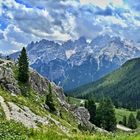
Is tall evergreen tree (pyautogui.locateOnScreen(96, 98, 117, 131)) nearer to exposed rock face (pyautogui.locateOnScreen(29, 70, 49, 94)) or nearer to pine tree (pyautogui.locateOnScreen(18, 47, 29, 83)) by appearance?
exposed rock face (pyautogui.locateOnScreen(29, 70, 49, 94))

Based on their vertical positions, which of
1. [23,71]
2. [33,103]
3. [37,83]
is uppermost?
[23,71]

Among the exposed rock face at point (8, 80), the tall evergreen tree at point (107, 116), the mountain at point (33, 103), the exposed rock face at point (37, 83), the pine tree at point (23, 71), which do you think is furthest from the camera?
the tall evergreen tree at point (107, 116)

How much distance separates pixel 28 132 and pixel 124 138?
3.77m

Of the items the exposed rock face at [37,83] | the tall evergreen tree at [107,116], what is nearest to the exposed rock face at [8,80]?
the exposed rock face at [37,83]

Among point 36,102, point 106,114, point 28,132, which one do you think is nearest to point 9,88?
point 36,102

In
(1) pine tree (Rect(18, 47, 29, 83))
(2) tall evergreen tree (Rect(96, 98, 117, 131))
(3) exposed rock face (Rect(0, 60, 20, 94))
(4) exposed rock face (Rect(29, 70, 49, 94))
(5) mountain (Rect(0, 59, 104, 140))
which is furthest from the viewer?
(2) tall evergreen tree (Rect(96, 98, 117, 131))

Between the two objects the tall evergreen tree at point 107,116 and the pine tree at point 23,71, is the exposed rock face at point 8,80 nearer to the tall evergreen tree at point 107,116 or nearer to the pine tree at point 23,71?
the pine tree at point 23,71

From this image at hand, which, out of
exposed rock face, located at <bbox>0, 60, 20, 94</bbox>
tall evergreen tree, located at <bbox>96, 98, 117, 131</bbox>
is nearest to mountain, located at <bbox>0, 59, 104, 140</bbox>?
exposed rock face, located at <bbox>0, 60, 20, 94</bbox>

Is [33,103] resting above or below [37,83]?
below

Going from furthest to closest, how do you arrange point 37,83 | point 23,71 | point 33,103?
1. point 37,83
2. point 23,71
3. point 33,103

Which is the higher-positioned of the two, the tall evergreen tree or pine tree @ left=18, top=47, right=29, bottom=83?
pine tree @ left=18, top=47, right=29, bottom=83

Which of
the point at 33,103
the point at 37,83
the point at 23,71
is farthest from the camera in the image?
the point at 37,83

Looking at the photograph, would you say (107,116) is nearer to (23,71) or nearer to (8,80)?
(23,71)

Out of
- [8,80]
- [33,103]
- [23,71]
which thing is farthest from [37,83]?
[33,103]
